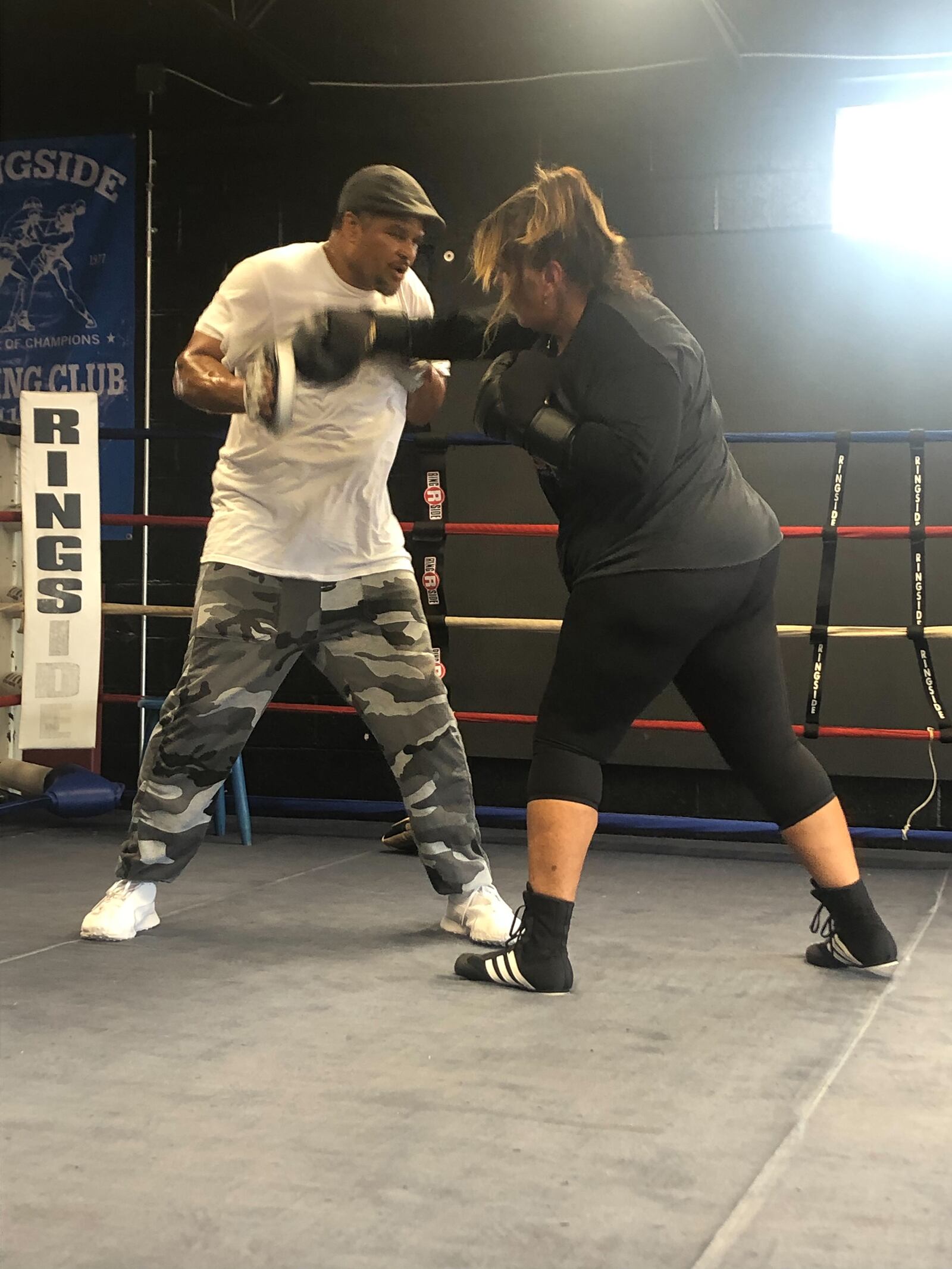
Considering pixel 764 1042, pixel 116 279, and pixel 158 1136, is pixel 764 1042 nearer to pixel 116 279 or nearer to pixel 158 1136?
pixel 158 1136

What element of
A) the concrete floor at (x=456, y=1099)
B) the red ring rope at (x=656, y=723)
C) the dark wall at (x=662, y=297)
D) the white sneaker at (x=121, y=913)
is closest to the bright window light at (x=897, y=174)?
the dark wall at (x=662, y=297)

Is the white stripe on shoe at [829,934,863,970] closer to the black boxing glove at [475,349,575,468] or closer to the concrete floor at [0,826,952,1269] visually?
A: the concrete floor at [0,826,952,1269]

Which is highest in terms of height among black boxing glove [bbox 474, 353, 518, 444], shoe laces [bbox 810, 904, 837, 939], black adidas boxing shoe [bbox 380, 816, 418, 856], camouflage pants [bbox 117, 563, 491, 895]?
black boxing glove [bbox 474, 353, 518, 444]

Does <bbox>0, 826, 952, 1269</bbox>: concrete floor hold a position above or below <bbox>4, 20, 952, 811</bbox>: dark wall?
below

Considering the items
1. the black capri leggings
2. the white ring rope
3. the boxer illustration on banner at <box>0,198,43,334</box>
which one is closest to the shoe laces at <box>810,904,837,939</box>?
the black capri leggings

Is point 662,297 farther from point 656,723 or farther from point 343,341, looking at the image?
point 343,341

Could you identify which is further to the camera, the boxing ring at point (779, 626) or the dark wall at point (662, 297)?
the dark wall at point (662, 297)

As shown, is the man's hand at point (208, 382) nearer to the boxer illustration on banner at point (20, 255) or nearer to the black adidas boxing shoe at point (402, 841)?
the black adidas boxing shoe at point (402, 841)

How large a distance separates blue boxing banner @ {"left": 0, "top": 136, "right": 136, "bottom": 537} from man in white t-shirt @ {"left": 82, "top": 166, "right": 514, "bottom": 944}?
7.24 feet

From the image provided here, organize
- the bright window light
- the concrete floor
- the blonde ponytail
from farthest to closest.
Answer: the bright window light → the blonde ponytail → the concrete floor

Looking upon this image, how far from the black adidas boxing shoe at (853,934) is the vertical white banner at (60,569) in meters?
2.16

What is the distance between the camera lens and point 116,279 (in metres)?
4.59

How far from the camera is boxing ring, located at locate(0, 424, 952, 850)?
131 inches

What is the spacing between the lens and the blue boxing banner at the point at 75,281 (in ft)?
15.0
